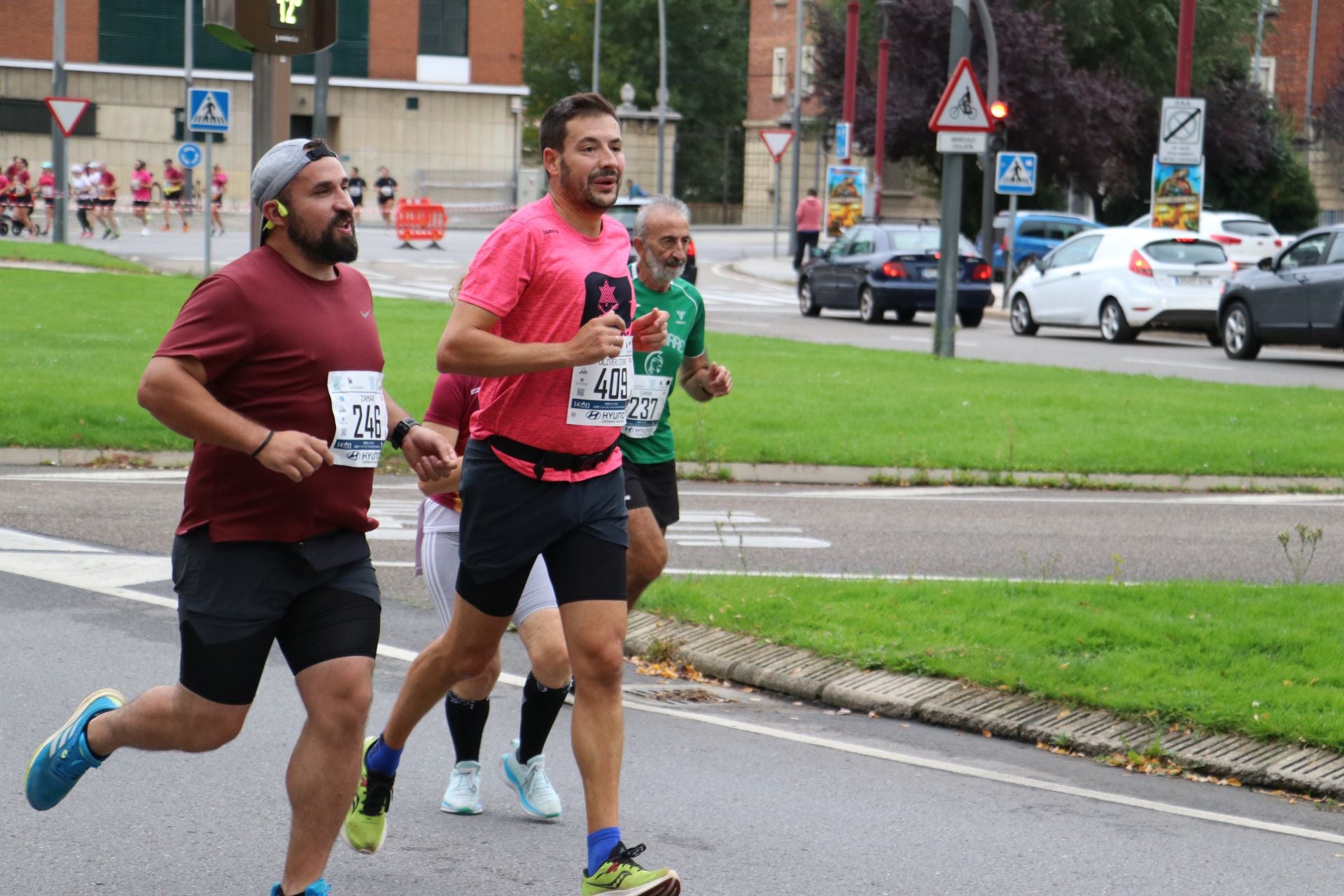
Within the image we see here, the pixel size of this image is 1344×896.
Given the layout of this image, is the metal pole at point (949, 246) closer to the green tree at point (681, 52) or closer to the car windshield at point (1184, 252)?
the car windshield at point (1184, 252)

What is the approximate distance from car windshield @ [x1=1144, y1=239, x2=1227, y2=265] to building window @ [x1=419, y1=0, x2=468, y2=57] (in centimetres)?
4596

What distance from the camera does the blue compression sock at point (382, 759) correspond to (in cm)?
533

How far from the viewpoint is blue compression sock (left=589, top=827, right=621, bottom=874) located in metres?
4.71

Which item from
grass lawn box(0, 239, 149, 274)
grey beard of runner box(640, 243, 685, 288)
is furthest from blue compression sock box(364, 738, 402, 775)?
grass lawn box(0, 239, 149, 274)

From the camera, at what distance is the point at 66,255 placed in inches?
1421

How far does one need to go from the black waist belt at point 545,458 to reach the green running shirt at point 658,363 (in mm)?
1265

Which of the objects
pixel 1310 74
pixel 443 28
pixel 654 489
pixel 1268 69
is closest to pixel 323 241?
pixel 654 489

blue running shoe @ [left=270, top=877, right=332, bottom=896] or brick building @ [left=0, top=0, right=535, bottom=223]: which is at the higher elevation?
brick building @ [left=0, top=0, right=535, bottom=223]

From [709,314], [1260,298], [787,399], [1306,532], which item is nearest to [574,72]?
[709,314]

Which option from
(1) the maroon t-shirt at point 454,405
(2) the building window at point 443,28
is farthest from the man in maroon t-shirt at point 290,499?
(2) the building window at point 443,28

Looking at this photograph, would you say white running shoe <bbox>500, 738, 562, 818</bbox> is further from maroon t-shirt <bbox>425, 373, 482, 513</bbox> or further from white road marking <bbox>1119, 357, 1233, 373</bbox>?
white road marking <bbox>1119, 357, 1233, 373</bbox>

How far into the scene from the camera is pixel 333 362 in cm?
446

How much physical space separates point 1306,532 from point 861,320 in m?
22.0

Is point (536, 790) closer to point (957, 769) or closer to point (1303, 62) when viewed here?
point (957, 769)
